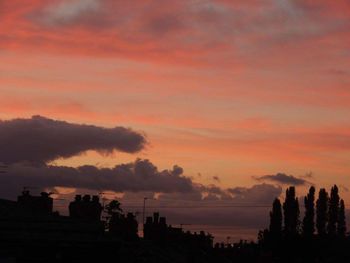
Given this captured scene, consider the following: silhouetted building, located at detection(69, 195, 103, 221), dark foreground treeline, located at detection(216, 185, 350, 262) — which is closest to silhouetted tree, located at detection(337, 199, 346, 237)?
dark foreground treeline, located at detection(216, 185, 350, 262)

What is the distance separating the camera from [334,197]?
15188 cm

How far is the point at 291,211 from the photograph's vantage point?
14050 centimetres

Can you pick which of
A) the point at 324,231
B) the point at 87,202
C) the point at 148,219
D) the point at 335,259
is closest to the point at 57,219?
the point at 87,202

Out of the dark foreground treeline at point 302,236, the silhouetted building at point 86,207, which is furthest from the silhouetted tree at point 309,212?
the silhouetted building at point 86,207

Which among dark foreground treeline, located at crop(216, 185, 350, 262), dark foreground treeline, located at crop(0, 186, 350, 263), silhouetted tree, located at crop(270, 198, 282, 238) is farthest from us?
silhouetted tree, located at crop(270, 198, 282, 238)

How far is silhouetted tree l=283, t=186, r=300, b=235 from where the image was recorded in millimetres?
139375

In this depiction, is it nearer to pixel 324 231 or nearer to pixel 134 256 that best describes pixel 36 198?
pixel 134 256

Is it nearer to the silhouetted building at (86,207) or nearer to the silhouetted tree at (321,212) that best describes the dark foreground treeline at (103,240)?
the silhouetted building at (86,207)

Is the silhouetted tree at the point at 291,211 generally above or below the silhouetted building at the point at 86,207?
above

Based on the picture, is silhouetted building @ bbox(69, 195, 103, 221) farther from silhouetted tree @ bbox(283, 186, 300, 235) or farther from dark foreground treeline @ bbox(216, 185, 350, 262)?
silhouetted tree @ bbox(283, 186, 300, 235)

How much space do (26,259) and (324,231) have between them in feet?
348

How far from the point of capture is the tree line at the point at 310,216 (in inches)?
5344

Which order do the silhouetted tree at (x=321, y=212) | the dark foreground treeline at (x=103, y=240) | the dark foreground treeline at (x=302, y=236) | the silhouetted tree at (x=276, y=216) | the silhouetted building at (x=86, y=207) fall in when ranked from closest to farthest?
the dark foreground treeline at (x=103, y=240) < the silhouetted building at (x=86, y=207) < the dark foreground treeline at (x=302, y=236) < the silhouetted tree at (x=276, y=216) < the silhouetted tree at (x=321, y=212)

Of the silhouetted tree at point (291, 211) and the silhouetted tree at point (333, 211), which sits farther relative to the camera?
the silhouetted tree at point (333, 211)
